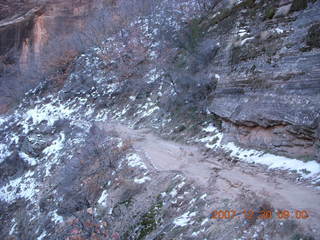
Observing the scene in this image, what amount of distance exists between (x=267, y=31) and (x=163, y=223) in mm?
7431

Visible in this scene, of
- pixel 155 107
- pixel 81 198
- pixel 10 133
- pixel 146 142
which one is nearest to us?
pixel 81 198

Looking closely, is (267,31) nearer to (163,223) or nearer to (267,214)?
(267,214)

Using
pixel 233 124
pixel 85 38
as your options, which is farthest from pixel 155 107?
pixel 85 38

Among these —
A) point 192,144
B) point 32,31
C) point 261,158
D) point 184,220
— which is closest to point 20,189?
point 192,144

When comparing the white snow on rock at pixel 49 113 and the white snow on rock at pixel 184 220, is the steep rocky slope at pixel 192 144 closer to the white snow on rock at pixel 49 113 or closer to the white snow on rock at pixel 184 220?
the white snow on rock at pixel 184 220

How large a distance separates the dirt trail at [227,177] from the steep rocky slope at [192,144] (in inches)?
1.6

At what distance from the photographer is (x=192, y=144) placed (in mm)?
10789

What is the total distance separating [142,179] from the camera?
9.41 metres

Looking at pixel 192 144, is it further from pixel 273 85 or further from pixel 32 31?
pixel 32 31

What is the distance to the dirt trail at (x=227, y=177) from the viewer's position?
555 centimetres
